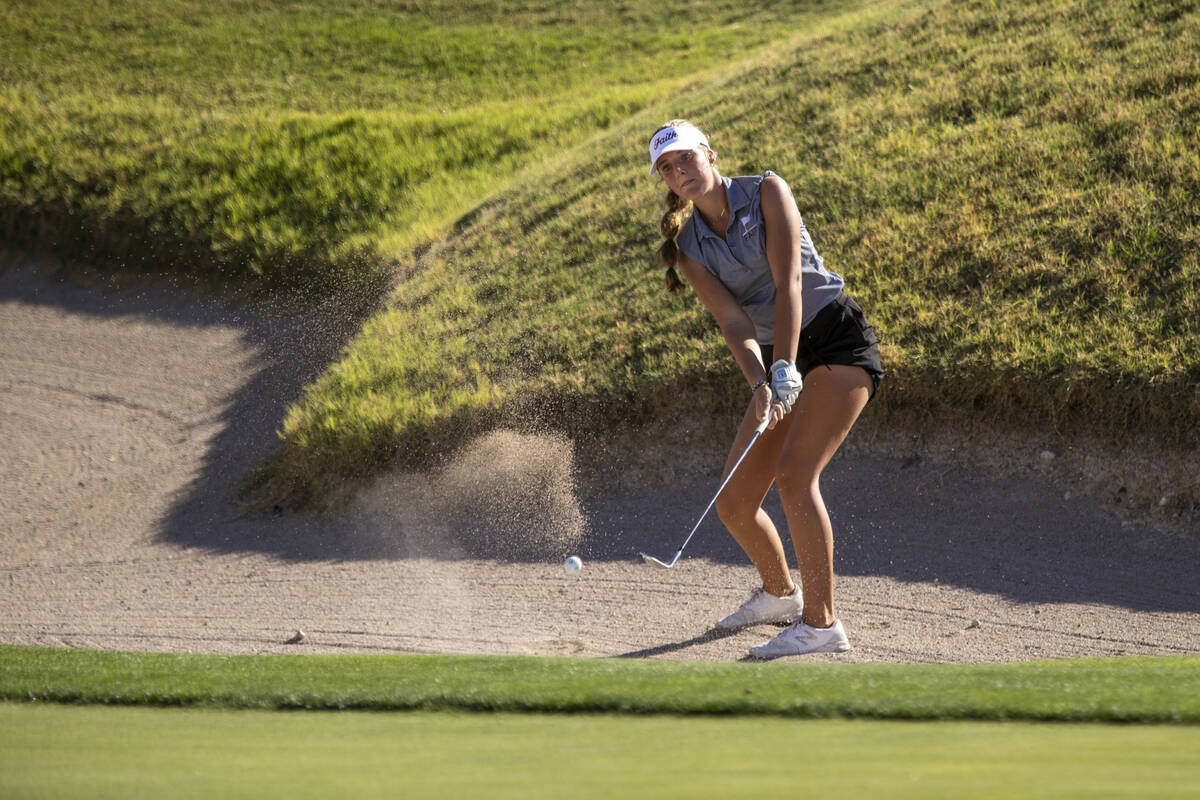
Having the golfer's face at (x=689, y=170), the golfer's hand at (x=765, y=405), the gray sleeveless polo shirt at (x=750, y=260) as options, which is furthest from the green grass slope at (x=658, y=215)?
the golfer's face at (x=689, y=170)

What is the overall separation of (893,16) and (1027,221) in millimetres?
7046

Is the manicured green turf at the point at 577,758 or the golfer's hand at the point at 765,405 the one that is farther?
the golfer's hand at the point at 765,405

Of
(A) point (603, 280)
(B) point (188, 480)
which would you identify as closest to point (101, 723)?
(B) point (188, 480)

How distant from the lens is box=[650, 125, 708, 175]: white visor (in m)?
4.65

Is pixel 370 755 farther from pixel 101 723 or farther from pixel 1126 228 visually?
pixel 1126 228

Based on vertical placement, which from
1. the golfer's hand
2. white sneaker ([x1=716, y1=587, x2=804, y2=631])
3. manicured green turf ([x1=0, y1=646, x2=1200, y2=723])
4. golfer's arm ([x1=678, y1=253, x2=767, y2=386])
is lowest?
white sneaker ([x1=716, y1=587, x2=804, y2=631])

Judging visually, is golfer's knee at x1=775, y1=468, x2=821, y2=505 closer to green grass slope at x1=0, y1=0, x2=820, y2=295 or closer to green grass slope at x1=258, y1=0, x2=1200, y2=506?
green grass slope at x1=258, y1=0, x2=1200, y2=506

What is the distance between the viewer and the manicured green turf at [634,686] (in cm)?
352

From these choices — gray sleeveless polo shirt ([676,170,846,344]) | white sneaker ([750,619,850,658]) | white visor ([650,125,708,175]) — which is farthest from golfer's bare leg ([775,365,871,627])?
white visor ([650,125,708,175])

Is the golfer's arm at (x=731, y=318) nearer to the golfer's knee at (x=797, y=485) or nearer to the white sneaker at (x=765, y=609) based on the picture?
the golfer's knee at (x=797, y=485)

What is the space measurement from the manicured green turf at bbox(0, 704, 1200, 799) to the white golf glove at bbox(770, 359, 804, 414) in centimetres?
153

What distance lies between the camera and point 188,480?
9.56 m

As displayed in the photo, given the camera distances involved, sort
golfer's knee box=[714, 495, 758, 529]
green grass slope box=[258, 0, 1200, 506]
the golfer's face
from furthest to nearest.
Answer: green grass slope box=[258, 0, 1200, 506] < golfer's knee box=[714, 495, 758, 529] < the golfer's face

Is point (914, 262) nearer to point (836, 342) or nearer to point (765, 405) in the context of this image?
point (836, 342)
